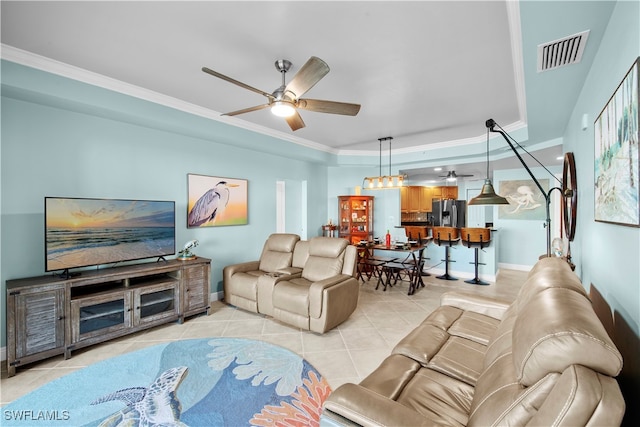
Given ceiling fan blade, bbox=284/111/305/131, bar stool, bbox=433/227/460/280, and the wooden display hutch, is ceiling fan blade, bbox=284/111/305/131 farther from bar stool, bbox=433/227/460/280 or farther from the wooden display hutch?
bar stool, bbox=433/227/460/280

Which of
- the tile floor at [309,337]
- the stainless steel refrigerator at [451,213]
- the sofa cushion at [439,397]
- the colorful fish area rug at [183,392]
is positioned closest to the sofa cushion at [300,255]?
the tile floor at [309,337]

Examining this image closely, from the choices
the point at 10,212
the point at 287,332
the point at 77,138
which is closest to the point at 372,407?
the point at 287,332

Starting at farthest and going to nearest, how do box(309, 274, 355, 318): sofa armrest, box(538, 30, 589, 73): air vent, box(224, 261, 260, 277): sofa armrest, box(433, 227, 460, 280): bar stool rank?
box(433, 227, 460, 280): bar stool, box(224, 261, 260, 277): sofa armrest, box(309, 274, 355, 318): sofa armrest, box(538, 30, 589, 73): air vent

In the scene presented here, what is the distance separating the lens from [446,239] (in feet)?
17.6

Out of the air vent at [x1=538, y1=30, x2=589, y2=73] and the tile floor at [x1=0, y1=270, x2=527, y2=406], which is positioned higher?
the air vent at [x1=538, y1=30, x2=589, y2=73]

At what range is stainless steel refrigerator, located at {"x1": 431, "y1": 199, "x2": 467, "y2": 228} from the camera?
8.22 meters

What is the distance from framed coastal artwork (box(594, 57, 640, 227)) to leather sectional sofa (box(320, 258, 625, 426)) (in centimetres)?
42

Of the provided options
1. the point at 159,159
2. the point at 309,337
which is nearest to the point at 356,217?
the point at 309,337

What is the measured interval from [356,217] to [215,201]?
121 inches

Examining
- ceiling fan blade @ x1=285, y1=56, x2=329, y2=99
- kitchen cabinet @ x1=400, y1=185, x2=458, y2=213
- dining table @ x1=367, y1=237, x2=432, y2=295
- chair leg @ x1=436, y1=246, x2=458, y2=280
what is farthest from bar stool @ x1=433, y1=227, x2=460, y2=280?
ceiling fan blade @ x1=285, y1=56, x2=329, y2=99

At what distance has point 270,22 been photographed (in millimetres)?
1951

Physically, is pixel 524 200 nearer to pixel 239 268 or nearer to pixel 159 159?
pixel 239 268

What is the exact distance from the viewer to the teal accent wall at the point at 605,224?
1229 millimetres

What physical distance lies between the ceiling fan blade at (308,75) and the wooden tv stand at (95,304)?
8.10 ft
